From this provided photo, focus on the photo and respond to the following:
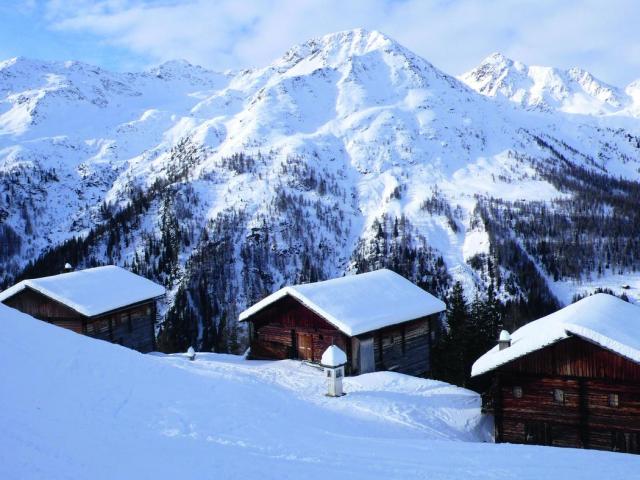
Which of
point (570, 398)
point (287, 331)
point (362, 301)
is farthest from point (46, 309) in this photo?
point (570, 398)

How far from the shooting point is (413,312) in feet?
97.4

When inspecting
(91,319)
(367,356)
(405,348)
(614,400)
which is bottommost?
(614,400)

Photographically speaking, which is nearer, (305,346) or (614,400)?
(614,400)

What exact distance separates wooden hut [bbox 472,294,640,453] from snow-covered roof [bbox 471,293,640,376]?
0.03 meters

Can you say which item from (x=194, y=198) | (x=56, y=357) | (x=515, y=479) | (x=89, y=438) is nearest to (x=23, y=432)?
(x=89, y=438)

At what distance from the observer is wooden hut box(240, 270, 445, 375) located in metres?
27.4

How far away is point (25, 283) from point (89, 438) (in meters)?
23.6

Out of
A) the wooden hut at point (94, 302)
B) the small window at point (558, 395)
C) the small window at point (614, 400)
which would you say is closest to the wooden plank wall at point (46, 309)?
the wooden hut at point (94, 302)

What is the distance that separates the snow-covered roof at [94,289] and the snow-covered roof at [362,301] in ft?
27.0

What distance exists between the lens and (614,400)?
67.0 ft

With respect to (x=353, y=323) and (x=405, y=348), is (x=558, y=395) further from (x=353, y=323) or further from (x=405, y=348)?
(x=405, y=348)

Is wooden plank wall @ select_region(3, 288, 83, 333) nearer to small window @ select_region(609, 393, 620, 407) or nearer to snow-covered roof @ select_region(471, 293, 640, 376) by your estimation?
snow-covered roof @ select_region(471, 293, 640, 376)

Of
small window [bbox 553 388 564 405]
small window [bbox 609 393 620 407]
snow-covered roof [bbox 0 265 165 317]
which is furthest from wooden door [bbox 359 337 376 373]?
snow-covered roof [bbox 0 265 165 317]

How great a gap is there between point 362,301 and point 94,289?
637 inches
